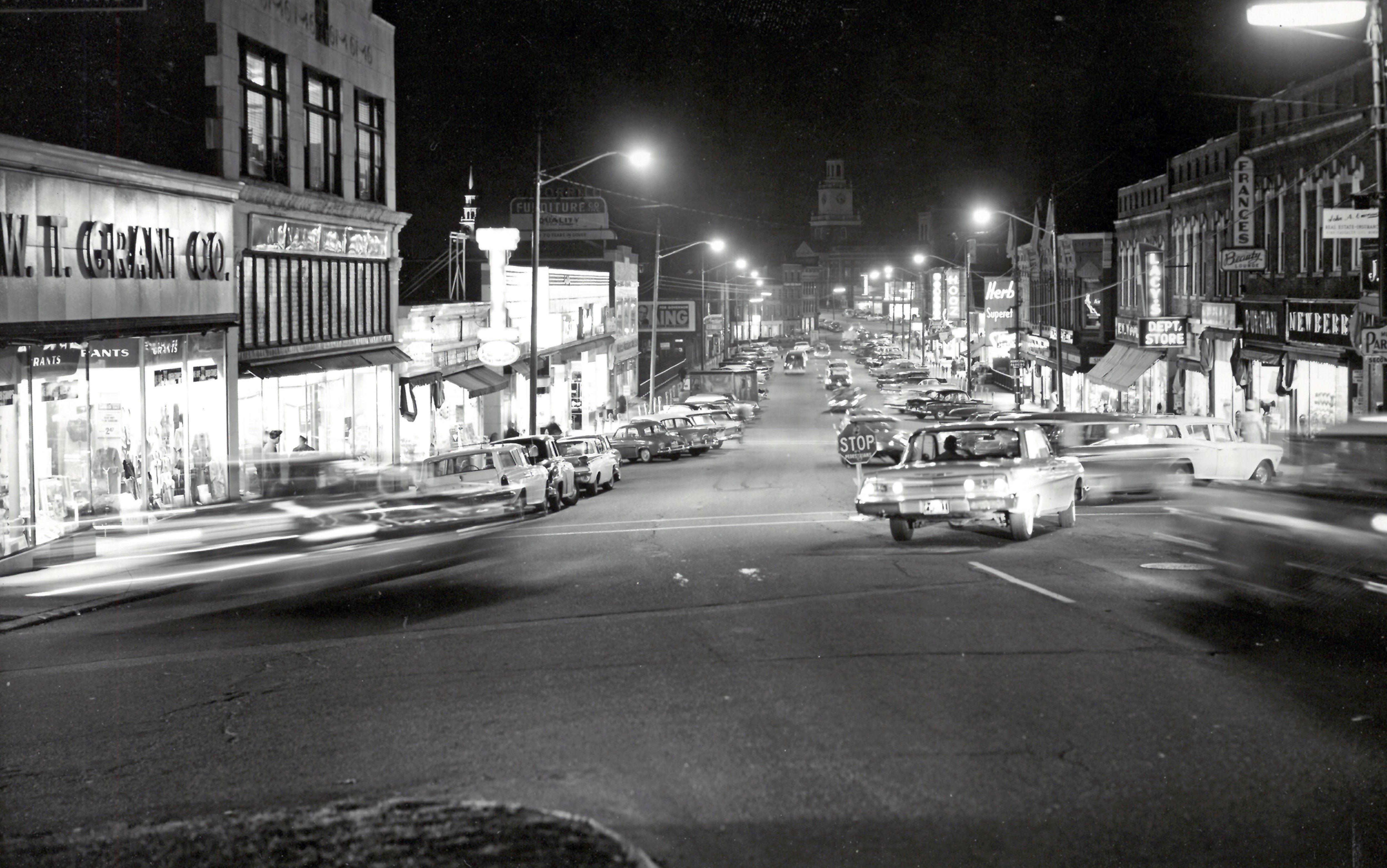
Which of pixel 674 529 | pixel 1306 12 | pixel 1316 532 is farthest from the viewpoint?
pixel 674 529

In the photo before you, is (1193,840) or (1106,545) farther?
(1106,545)

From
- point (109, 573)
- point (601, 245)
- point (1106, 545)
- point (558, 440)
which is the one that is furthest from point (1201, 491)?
point (601, 245)

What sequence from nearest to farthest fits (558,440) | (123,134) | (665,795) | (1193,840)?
(1193,840) → (665,795) → (123,134) → (558,440)

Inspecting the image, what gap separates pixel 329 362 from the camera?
1271 inches

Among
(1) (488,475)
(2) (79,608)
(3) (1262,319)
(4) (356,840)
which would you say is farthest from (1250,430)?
(4) (356,840)

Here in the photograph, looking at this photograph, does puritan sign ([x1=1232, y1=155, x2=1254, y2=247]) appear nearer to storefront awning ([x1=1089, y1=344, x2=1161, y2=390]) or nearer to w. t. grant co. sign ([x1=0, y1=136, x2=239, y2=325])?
storefront awning ([x1=1089, y1=344, x2=1161, y2=390])

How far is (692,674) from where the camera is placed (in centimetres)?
1072

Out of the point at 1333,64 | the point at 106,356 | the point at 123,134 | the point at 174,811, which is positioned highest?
the point at 1333,64

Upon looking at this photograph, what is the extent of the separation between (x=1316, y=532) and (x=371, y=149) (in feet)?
88.0

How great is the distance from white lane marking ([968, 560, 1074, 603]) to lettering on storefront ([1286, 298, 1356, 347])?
19.2m

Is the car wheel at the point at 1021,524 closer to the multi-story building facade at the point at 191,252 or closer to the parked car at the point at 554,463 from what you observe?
the parked car at the point at 554,463

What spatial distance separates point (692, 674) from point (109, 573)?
1001 centimetres

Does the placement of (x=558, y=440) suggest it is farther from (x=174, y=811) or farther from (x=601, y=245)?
(x=601, y=245)

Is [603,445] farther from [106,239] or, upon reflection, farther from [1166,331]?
[1166,331]
